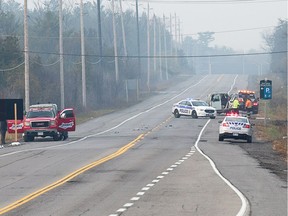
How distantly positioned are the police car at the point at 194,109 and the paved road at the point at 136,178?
1887 cm

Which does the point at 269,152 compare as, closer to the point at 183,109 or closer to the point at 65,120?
the point at 65,120

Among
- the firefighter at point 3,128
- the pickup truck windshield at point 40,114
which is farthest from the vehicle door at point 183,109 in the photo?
the firefighter at point 3,128

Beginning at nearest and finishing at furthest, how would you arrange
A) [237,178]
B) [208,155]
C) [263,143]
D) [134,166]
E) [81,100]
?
[237,178], [134,166], [208,155], [263,143], [81,100]

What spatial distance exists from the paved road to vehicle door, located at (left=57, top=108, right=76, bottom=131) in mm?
768

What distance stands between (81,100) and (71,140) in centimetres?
4163

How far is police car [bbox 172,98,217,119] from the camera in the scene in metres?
71.1

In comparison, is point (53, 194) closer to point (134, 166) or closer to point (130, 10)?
point (134, 166)

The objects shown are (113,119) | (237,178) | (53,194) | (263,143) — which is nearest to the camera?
(53,194)

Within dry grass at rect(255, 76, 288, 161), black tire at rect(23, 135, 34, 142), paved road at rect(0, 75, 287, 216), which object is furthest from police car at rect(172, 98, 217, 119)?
black tire at rect(23, 135, 34, 142)

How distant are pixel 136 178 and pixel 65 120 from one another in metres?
22.9

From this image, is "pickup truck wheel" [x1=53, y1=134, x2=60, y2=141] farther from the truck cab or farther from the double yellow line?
the truck cab

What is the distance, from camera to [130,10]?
575 feet

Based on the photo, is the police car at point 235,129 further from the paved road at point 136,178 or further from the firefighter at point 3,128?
the firefighter at point 3,128

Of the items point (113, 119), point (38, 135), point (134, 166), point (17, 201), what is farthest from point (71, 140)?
point (17, 201)
